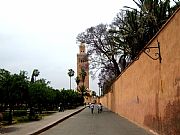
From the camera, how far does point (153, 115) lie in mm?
21078

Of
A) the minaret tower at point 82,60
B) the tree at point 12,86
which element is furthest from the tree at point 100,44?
the tree at point 12,86

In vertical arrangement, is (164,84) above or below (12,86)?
below

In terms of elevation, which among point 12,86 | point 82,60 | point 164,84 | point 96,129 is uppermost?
point 82,60

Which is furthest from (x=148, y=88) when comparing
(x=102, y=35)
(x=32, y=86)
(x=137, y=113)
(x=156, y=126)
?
(x=102, y=35)

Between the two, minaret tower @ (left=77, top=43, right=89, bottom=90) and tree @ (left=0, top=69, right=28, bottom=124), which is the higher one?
minaret tower @ (left=77, top=43, right=89, bottom=90)

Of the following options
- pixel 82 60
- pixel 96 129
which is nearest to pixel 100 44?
pixel 82 60

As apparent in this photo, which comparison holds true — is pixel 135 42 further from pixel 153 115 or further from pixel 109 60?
pixel 109 60

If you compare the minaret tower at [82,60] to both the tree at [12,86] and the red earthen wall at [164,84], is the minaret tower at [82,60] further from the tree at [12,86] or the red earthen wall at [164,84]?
the red earthen wall at [164,84]

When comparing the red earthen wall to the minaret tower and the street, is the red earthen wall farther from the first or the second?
the minaret tower

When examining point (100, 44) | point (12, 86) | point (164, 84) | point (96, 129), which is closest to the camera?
point (164, 84)

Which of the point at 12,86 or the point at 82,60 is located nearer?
the point at 12,86

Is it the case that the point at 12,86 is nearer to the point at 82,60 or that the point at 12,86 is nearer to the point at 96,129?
the point at 96,129

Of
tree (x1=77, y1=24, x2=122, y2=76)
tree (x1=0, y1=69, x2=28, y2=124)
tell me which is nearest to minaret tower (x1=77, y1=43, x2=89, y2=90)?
tree (x1=77, y1=24, x2=122, y2=76)

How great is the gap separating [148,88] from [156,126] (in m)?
3.50
